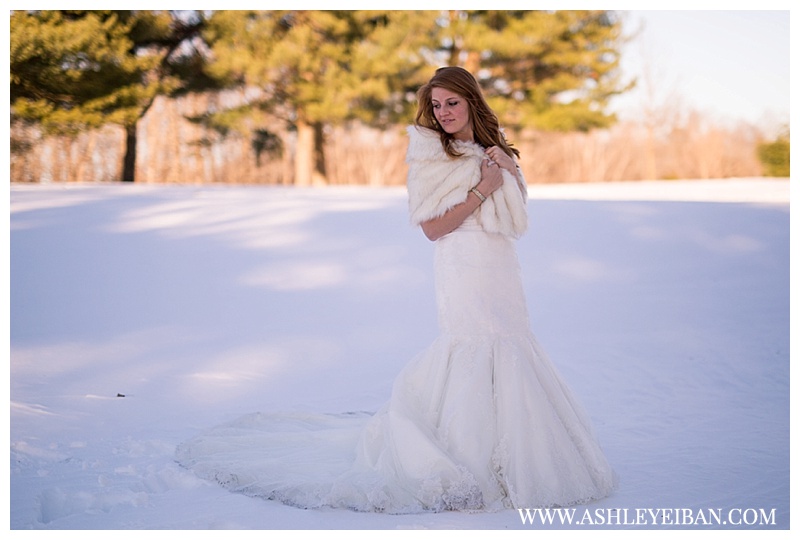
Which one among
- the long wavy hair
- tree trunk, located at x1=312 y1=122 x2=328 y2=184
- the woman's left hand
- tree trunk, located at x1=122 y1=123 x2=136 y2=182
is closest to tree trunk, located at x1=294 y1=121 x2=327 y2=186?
tree trunk, located at x1=312 y1=122 x2=328 y2=184

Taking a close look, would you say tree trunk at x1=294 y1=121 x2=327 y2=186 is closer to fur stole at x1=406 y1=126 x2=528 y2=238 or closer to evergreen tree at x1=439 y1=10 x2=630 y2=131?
evergreen tree at x1=439 y1=10 x2=630 y2=131

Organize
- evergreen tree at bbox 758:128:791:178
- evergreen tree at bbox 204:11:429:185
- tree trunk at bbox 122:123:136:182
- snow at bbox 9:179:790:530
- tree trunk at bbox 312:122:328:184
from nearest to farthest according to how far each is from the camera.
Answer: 1. snow at bbox 9:179:790:530
2. evergreen tree at bbox 204:11:429:185
3. tree trunk at bbox 122:123:136:182
4. tree trunk at bbox 312:122:328:184
5. evergreen tree at bbox 758:128:791:178

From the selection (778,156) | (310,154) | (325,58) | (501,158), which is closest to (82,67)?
(325,58)

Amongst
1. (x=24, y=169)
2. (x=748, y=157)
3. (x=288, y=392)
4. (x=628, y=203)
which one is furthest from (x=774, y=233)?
(x=748, y=157)

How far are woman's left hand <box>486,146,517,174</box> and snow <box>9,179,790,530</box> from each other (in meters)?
1.27

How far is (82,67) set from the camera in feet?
48.4

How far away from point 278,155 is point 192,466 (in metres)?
19.0

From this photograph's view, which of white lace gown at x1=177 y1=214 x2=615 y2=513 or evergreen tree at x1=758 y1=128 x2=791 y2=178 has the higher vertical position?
evergreen tree at x1=758 y1=128 x2=791 y2=178

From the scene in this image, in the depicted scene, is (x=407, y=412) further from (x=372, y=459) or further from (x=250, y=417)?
(x=250, y=417)

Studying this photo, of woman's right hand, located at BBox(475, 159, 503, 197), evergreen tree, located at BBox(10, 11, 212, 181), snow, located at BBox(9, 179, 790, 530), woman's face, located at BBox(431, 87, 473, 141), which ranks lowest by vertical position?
snow, located at BBox(9, 179, 790, 530)

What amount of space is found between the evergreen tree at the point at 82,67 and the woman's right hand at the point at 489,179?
1238 centimetres

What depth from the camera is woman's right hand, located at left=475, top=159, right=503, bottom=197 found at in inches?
119

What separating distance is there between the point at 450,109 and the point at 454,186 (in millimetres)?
300

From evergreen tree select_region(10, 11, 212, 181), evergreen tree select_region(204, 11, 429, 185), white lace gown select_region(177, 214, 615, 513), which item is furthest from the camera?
evergreen tree select_region(204, 11, 429, 185)
